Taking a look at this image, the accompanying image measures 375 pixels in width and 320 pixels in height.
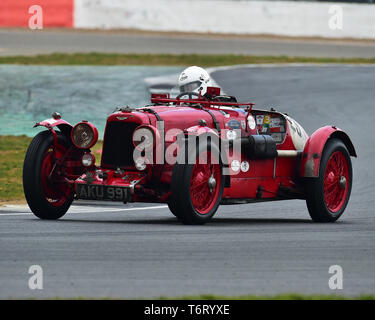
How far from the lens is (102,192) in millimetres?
9930

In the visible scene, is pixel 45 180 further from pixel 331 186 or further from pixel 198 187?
pixel 331 186

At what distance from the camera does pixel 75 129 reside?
10.6m

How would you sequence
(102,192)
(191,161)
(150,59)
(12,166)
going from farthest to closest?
(150,59)
(12,166)
(102,192)
(191,161)

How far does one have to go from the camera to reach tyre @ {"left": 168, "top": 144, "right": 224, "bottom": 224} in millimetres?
9586

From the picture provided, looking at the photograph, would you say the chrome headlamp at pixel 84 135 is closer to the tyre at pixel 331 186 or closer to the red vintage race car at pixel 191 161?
the red vintage race car at pixel 191 161

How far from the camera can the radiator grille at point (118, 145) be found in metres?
10.2

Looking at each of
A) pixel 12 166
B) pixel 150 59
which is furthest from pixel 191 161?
pixel 150 59

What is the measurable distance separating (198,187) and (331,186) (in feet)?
6.73

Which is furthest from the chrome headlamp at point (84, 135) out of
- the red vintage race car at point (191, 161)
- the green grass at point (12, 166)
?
the green grass at point (12, 166)

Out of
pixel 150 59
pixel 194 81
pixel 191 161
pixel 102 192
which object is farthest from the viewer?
pixel 150 59

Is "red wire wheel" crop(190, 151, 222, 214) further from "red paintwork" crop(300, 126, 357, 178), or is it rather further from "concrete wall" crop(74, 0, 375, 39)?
"concrete wall" crop(74, 0, 375, 39)

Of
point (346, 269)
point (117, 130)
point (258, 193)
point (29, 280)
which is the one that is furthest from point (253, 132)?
point (29, 280)

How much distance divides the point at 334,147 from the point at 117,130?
248cm

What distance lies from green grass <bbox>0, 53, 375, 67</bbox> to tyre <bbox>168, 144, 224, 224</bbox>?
54.7 feet
